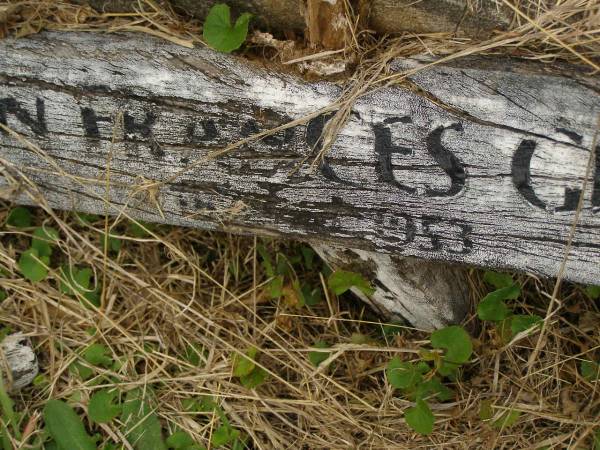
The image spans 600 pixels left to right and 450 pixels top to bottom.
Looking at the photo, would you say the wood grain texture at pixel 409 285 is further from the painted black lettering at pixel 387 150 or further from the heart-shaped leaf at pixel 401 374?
the painted black lettering at pixel 387 150

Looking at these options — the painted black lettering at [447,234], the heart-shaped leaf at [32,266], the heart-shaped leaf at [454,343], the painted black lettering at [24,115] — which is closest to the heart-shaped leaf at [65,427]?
the heart-shaped leaf at [32,266]

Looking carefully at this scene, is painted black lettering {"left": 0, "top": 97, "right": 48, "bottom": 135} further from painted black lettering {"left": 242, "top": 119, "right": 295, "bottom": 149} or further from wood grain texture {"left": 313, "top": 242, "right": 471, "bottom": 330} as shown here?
wood grain texture {"left": 313, "top": 242, "right": 471, "bottom": 330}

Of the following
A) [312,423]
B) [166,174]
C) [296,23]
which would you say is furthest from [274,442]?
[296,23]

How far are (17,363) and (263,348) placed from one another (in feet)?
2.36

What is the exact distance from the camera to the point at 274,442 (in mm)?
1846

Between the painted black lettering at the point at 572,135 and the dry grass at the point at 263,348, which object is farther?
the dry grass at the point at 263,348

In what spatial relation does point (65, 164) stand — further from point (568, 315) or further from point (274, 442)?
point (568, 315)

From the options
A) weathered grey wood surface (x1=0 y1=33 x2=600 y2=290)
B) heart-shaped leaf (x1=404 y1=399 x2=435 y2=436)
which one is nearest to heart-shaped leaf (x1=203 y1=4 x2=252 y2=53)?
weathered grey wood surface (x1=0 y1=33 x2=600 y2=290)

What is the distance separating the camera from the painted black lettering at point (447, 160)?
1449 millimetres

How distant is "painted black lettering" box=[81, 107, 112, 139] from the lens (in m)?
1.66

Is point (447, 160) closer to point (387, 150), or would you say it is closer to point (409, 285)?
point (387, 150)

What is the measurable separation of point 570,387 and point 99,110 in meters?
1.43

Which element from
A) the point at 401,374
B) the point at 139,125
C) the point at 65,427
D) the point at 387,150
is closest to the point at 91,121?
the point at 139,125

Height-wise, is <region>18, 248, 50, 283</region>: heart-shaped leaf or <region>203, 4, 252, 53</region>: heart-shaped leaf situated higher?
<region>203, 4, 252, 53</region>: heart-shaped leaf
